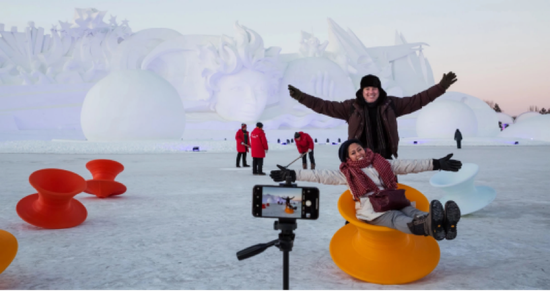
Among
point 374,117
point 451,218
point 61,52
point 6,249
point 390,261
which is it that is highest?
point 61,52

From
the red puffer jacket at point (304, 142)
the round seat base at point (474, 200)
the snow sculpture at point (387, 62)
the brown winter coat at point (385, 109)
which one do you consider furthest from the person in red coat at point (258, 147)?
the snow sculpture at point (387, 62)

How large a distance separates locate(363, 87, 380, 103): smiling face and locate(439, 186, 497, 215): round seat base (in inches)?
72.6

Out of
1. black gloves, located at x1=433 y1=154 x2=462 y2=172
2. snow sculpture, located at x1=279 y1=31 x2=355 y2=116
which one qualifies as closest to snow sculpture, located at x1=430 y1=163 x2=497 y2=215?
black gloves, located at x1=433 y1=154 x2=462 y2=172

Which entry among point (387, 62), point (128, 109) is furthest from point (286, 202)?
point (387, 62)

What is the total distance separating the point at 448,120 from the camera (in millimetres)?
28109

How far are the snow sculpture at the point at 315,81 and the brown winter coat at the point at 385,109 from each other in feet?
103

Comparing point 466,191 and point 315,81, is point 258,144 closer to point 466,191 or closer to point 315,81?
point 466,191

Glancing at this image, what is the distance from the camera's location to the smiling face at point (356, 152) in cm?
289

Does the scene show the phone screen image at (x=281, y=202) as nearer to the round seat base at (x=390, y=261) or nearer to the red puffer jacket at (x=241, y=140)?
the round seat base at (x=390, y=261)

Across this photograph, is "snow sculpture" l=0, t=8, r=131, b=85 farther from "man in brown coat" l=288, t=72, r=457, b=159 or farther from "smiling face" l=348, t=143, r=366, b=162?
"smiling face" l=348, t=143, r=366, b=162

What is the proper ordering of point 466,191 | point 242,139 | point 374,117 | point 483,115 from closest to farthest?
point 374,117, point 466,191, point 242,139, point 483,115

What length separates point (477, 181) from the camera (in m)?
7.43

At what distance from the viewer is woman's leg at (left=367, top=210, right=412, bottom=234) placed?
2.51 m

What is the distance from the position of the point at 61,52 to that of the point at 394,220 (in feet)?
122
